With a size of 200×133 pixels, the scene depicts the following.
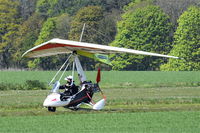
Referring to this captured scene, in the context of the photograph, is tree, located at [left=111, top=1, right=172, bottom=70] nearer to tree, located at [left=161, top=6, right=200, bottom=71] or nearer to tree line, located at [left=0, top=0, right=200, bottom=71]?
tree line, located at [left=0, top=0, right=200, bottom=71]

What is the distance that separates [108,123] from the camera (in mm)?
20969

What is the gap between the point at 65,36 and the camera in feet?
314

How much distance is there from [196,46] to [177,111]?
5729 centimetres

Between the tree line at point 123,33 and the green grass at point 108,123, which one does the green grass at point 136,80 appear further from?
the green grass at point 108,123

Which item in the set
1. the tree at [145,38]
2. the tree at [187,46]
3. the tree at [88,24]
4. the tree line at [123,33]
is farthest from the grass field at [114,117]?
the tree at [88,24]

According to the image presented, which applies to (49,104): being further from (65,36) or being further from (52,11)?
(52,11)

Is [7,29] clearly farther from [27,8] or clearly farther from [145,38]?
[27,8]

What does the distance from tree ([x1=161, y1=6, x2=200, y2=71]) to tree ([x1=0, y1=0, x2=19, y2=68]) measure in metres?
30.0

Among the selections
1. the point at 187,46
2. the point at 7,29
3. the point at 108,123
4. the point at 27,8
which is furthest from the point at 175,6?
the point at 108,123

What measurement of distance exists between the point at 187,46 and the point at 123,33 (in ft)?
33.5

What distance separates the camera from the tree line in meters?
81.9

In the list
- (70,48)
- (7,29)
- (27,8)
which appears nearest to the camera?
(70,48)

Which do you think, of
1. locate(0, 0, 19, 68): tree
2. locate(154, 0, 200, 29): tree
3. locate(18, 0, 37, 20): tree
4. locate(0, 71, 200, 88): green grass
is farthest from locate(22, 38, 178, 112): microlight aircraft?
locate(18, 0, 37, 20): tree

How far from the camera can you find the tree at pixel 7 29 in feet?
338
